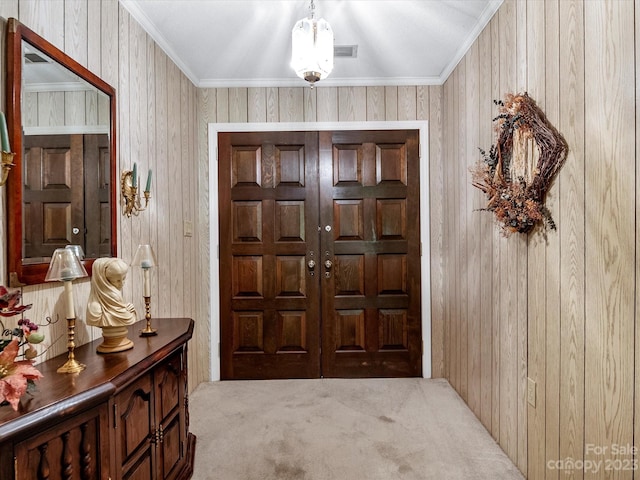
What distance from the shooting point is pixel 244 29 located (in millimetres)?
2473

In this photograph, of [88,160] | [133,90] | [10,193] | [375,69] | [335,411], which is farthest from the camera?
[375,69]

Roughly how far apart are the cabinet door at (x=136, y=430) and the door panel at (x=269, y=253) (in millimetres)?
1710

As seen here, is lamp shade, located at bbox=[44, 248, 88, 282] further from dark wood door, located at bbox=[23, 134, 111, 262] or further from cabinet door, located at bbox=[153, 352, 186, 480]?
cabinet door, located at bbox=[153, 352, 186, 480]

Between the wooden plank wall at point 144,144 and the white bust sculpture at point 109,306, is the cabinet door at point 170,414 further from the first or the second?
the wooden plank wall at point 144,144

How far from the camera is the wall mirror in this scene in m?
1.38

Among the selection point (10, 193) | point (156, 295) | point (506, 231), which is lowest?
point (156, 295)

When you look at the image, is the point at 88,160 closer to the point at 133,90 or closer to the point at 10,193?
the point at 10,193

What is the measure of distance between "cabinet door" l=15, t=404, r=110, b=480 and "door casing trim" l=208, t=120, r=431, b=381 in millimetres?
2087

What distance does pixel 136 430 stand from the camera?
147 centimetres

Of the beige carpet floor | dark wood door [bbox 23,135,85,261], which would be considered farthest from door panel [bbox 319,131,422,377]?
dark wood door [bbox 23,135,85,261]

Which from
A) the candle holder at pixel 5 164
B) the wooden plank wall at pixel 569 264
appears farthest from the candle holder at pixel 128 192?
the wooden plank wall at pixel 569 264

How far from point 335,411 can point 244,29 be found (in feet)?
8.59

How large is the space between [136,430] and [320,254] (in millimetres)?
2050

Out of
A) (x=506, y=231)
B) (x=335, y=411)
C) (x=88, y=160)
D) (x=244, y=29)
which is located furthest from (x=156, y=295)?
(x=506, y=231)
